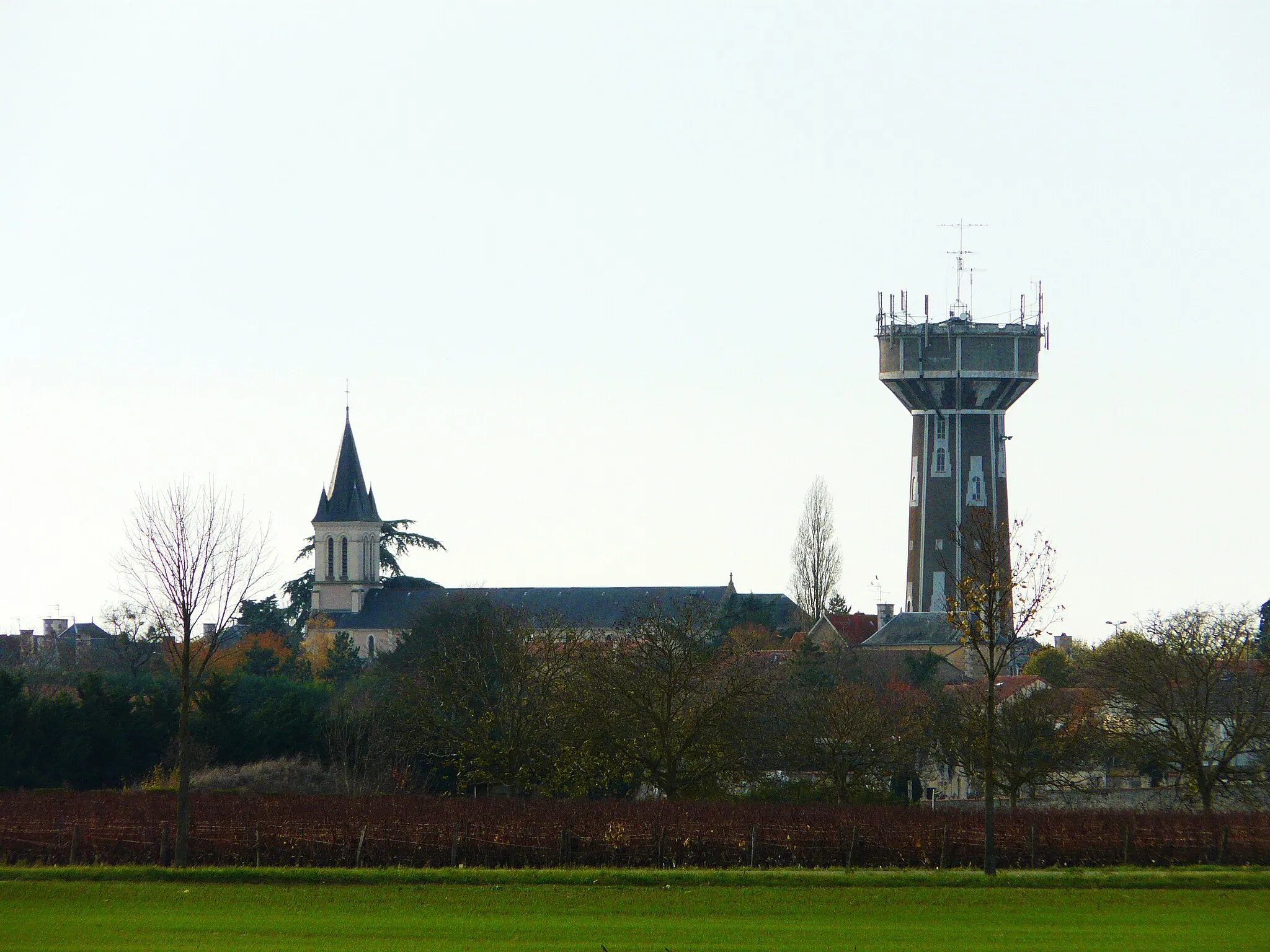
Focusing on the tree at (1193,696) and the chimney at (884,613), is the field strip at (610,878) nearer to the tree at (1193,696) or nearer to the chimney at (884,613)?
the tree at (1193,696)

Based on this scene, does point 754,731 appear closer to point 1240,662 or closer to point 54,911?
point 1240,662

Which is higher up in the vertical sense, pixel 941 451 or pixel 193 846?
pixel 941 451

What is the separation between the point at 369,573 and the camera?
445ft

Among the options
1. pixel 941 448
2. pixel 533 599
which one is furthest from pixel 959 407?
pixel 533 599

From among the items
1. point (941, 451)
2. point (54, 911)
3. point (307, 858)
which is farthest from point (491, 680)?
point (941, 451)

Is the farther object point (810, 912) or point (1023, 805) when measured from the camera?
point (1023, 805)

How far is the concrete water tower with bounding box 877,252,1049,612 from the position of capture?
307 ft

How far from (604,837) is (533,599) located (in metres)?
103

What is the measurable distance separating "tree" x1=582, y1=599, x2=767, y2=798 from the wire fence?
5.19m

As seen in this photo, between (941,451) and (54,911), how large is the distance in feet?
232

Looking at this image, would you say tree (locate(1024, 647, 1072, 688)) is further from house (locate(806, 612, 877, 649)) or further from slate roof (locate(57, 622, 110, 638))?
slate roof (locate(57, 622, 110, 638))

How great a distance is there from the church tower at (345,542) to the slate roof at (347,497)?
5cm

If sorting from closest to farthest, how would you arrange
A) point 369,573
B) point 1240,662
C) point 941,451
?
point 1240,662, point 941,451, point 369,573

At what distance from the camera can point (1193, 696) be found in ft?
150
